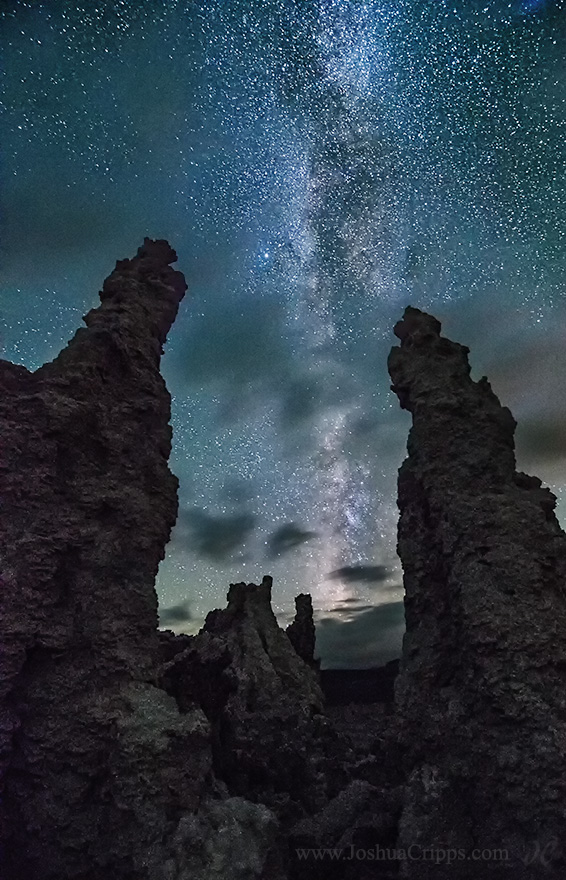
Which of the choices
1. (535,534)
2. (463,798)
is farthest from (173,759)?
(535,534)

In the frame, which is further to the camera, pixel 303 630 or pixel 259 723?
pixel 303 630

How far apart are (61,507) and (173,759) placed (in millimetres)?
3826

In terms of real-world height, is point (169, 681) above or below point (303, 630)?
below

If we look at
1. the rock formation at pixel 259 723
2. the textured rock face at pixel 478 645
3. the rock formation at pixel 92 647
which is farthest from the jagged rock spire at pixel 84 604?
the textured rock face at pixel 478 645

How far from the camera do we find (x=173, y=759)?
645 cm


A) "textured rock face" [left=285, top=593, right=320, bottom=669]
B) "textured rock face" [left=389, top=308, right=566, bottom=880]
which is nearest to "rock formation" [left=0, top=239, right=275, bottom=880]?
"textured rock face" [left=389, top=308, right=566, bottom=880]

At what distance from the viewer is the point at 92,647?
724 centimetres

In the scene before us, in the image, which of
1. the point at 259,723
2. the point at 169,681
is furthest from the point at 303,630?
the point at 169,681

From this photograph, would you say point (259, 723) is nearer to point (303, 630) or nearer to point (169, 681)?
point (169, 681)

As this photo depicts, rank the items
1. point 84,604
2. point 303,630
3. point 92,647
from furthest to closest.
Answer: point 303,630 → point 84,604 → point 92,647

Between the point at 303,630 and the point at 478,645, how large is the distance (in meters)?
21.5

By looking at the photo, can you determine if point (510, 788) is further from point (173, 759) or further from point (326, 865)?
point (173, 759)

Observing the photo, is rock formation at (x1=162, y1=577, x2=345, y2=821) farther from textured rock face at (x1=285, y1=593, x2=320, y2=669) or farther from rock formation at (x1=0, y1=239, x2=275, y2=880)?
textured rock face at (x1=285, y1=593, x2=320, y2=669)

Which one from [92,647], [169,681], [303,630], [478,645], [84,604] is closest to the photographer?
[92,647]
